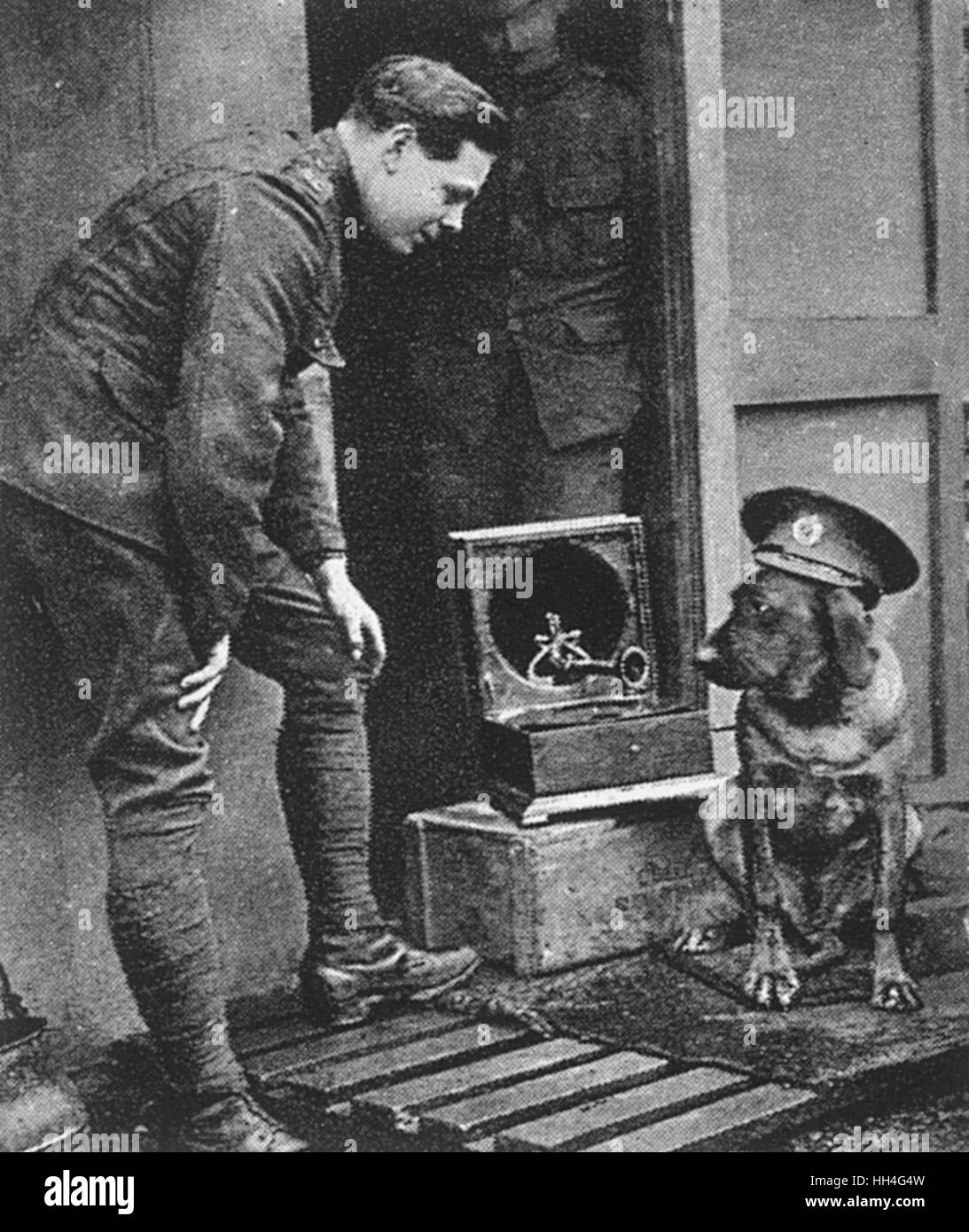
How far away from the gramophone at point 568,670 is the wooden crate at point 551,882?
0.09m

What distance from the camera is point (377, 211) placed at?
4734mm

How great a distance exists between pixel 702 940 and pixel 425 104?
240 cm

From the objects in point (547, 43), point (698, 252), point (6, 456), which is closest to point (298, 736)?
point (6, 456)

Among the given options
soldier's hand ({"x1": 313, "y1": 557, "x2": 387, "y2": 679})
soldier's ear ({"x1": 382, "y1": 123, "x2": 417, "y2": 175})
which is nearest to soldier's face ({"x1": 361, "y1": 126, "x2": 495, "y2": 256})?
soldier's ear ({"x1": 382, "y1": 123, "x2": 417, "y2": 175})

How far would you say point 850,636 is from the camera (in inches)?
Answer: 197

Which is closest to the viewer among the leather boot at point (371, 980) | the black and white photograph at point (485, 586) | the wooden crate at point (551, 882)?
the black and white photograph at point (485, 586)

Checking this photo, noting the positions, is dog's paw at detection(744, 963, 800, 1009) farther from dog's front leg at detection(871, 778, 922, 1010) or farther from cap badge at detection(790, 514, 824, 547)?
cap badge at detection(790, 514, 824, 547)

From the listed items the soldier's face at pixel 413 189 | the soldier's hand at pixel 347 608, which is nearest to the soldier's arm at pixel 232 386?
the soldier's face at pixel 413 189

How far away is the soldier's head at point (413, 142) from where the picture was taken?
15.4ft

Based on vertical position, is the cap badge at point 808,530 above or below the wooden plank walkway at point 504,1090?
above

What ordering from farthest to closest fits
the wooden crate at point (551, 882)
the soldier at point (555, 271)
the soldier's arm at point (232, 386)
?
the soldier at point (555, 271) → the wooden crate at point (551, 882) → the soldier's arm at point (232, 386)

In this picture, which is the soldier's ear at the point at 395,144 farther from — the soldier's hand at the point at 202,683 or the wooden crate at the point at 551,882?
the wooden crate at the point at 551,882
